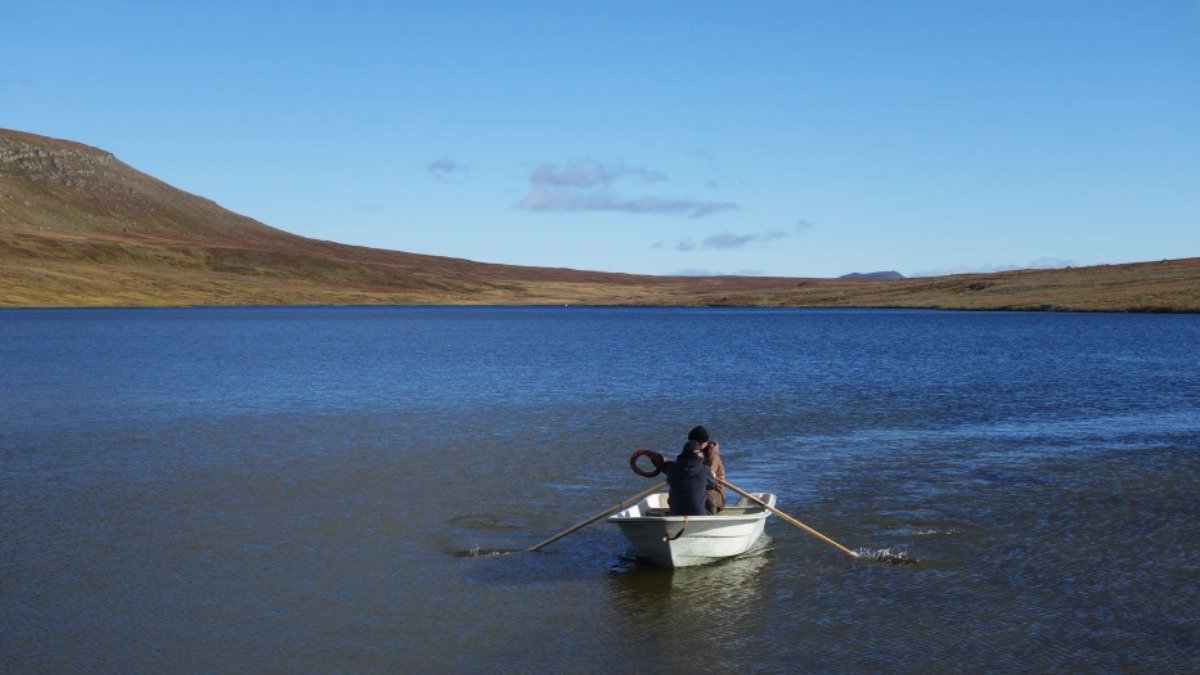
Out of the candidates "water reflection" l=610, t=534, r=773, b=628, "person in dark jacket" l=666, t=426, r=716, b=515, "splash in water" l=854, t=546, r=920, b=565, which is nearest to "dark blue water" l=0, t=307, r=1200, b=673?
"water reflection" l=610, t=534, r=773, b=628

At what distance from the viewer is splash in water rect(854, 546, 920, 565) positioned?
1794cm

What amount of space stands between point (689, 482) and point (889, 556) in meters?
3.52

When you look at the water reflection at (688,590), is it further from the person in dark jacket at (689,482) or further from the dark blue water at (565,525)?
the person in dark jacket at (689,482)

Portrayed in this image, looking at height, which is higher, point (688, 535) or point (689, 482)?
point (689, 482)

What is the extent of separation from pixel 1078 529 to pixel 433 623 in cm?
1194

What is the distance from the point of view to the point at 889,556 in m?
18.2

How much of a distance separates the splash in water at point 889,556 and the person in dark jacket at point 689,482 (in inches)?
109

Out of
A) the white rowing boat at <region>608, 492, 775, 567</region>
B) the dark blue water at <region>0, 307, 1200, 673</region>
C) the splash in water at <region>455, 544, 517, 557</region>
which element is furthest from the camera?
the splash in water at <region>455, 544, 517, 557</region>

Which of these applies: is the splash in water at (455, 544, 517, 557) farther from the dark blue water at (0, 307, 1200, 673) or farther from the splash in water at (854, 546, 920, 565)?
the splash in water at (854, 546, 920, 565)

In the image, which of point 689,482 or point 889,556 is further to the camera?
point 889,556

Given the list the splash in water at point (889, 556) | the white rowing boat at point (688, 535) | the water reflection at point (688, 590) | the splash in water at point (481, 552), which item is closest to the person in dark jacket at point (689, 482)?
the white rowing boat at point (688, 535)

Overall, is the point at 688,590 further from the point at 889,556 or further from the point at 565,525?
the point at 565,525

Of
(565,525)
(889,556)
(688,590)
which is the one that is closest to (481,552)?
(565,525)

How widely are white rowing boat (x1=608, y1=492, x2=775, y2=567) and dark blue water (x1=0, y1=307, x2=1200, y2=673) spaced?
29 cm
